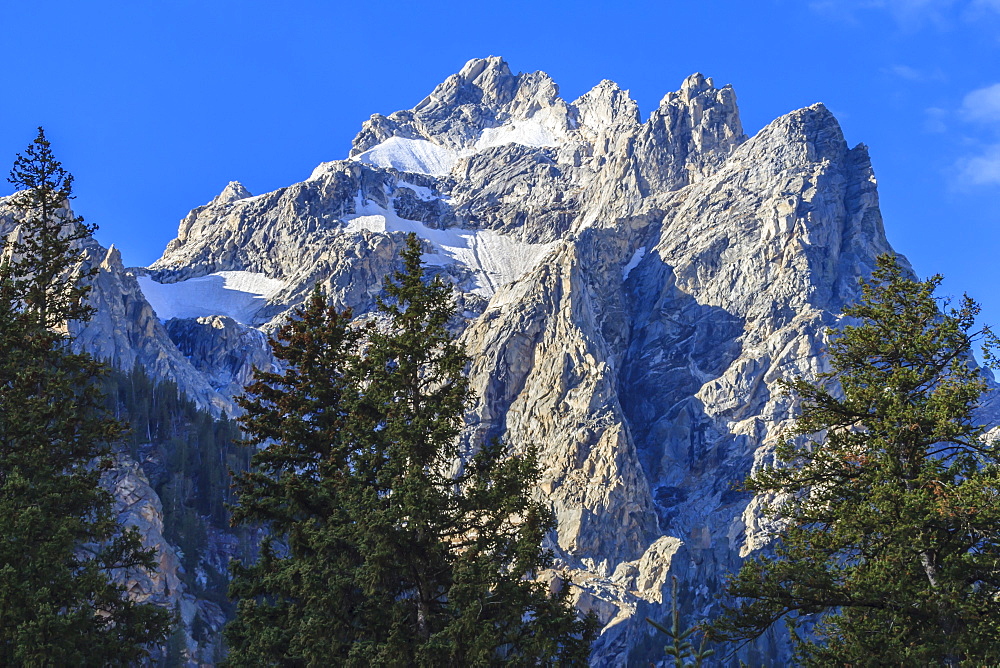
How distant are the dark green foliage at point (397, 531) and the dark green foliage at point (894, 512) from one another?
4.95 meters

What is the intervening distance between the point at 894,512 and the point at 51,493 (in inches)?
694

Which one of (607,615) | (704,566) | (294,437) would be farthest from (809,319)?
(294,437)

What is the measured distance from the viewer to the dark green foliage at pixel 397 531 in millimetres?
21750

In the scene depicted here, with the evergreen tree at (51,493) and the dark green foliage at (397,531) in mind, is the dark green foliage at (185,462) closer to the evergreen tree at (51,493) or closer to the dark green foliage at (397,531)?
the evergreen tree at (51,493)

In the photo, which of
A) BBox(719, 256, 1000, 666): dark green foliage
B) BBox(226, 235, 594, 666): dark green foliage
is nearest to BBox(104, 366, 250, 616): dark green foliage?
BBox(226, 235, 594, 666): dark green foliage

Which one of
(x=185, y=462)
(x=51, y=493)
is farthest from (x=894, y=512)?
(x=185, y=462)

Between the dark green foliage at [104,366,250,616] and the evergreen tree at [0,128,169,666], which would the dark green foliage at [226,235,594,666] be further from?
the dark green foliage at [104,366,250,616]

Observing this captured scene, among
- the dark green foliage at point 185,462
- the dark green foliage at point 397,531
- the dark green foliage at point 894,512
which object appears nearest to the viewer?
the dark green foliage at point 894,512

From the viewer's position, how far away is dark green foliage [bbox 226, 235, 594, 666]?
21.8 m

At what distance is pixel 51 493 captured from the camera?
24.0 meters

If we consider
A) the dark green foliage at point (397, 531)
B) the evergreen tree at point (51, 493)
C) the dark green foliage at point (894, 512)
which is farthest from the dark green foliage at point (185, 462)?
the dark green foliage at point (894, 512)

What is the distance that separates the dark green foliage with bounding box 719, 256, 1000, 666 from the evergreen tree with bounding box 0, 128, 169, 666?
13.7 metres

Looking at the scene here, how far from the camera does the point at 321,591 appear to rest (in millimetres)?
23000

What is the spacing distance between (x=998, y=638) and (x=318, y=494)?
1448cm
